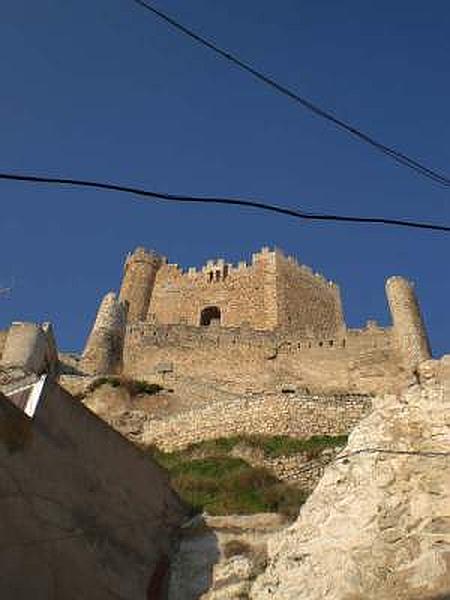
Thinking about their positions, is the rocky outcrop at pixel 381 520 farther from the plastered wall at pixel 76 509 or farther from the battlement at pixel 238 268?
the battlement at pixel 238 268

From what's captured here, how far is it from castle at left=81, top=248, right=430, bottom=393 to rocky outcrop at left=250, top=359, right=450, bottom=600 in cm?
2253

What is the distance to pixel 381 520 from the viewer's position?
24.2 ft

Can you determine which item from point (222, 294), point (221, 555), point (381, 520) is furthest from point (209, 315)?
point (381, 520)

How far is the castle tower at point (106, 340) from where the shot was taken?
32.6 metres

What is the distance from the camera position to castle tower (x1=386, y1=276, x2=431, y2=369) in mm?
34719

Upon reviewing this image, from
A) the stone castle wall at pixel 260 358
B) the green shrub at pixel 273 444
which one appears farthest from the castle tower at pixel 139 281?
the green shrub at pixel 273 444

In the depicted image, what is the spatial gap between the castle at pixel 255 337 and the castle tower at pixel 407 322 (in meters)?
0.05

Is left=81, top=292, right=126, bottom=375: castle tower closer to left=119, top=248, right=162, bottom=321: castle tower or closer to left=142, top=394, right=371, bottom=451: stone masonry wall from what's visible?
left=119, top=248, right=162, bottom=321: castle tower

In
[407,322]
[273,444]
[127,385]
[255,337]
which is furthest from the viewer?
[407,322]

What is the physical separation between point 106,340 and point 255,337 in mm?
6873

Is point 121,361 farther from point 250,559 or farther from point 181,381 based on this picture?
point 250,559

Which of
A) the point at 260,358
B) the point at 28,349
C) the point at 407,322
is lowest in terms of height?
the point at 28,349

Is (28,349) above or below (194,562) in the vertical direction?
above

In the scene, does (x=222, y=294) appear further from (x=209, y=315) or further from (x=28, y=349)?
(x=28, y=349)
